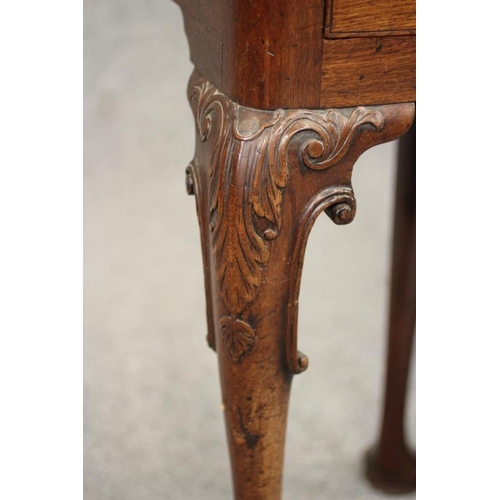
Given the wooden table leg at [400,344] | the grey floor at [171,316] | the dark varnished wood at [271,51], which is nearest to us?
the dark varnished wood at [271,51]

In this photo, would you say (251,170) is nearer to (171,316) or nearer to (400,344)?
(400,344)

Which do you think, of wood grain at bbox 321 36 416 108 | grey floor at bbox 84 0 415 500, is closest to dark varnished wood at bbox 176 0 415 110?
wood grain at bbox 321 36 416 108

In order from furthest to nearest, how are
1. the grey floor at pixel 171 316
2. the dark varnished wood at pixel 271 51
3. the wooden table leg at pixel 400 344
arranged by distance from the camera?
the grey floor at pixel 171 316 < the wooden table leg at pixel 400 344 < the dark varnished wood at pixel 271 51

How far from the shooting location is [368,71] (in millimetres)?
529

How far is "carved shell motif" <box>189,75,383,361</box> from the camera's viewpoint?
0.52 m

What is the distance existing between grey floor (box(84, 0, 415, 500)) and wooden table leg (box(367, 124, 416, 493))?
0.02m

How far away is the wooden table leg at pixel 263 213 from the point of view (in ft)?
1.73

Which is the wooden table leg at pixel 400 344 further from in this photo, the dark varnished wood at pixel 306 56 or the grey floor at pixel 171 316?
the dark varnished wood at pixel 306 56

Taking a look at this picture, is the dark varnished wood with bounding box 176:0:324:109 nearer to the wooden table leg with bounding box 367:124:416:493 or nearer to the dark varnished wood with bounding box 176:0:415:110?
the dark varnished wood with bounding box 176:0:415:110

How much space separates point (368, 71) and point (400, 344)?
0.49 metres

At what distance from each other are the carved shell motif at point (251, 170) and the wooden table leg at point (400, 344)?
34 centimetres

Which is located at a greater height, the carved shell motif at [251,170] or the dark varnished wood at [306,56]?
the dark varnished wood at [306,56]

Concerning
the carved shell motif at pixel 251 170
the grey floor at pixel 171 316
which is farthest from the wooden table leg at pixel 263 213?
the grey floor at pixel 171 316
